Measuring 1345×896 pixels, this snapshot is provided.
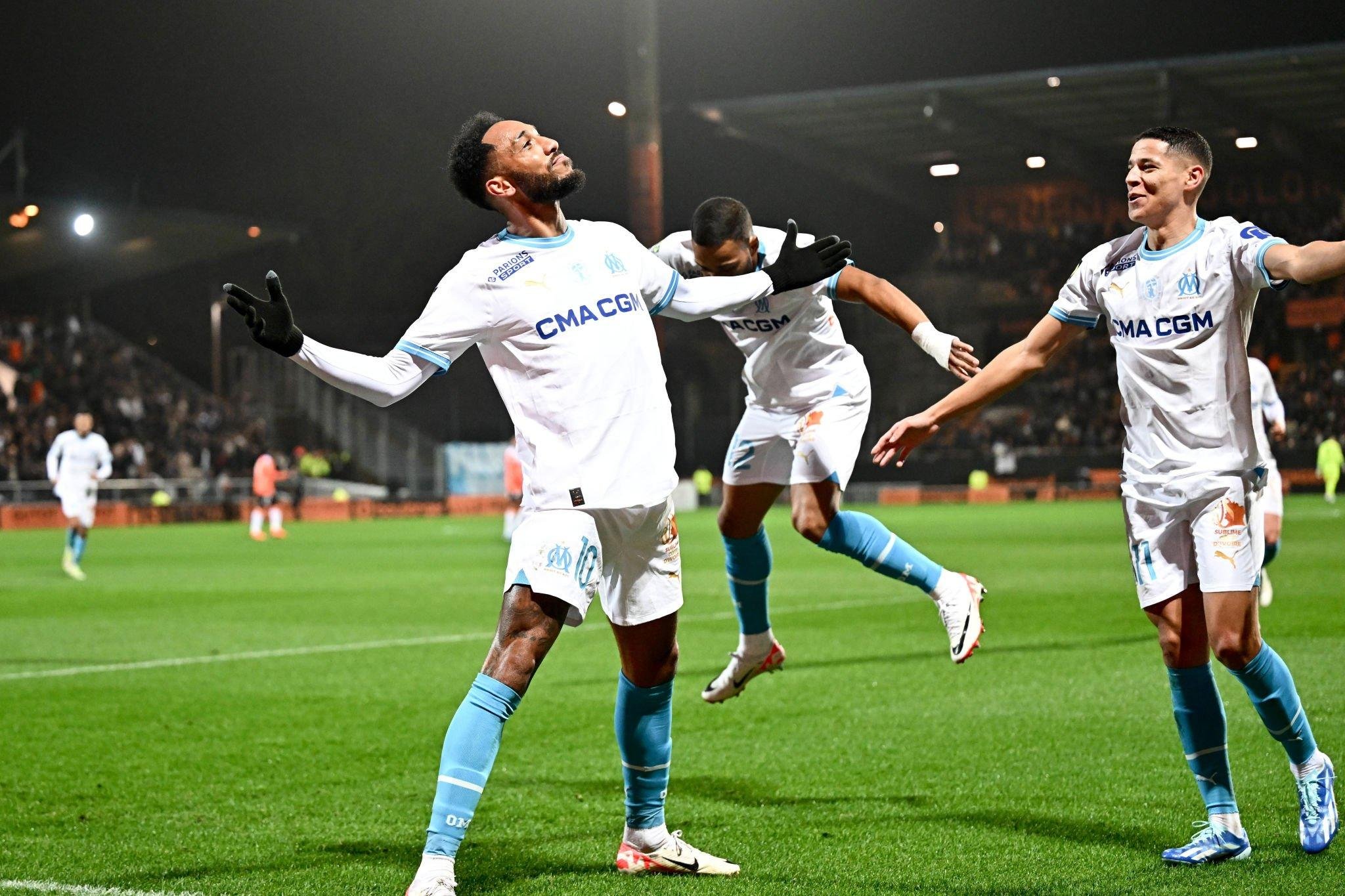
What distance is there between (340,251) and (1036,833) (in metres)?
45.1

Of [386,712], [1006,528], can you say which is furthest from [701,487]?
[386,712]

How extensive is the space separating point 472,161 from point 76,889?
263cm

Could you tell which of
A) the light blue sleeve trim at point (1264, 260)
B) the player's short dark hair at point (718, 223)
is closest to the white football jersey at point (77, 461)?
the player's short dark hair at point (718, 223)

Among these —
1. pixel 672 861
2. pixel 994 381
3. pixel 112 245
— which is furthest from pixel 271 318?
pixel 112 245

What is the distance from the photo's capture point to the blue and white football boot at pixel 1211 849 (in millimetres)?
4738

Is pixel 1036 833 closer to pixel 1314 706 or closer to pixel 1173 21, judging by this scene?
pixel 1314 706

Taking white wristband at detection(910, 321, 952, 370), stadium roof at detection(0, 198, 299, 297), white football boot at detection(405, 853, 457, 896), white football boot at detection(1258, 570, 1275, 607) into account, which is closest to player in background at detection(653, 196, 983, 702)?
white wristband at detection(910, 321, 952, 370)

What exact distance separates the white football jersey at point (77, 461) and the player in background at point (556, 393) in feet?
58.9

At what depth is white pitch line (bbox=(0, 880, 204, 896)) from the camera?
4535 mm

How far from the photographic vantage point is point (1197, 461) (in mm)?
4809

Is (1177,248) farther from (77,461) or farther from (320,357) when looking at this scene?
(77,461)

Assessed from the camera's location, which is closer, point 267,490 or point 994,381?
point 994,381

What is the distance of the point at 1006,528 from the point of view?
90.8ft

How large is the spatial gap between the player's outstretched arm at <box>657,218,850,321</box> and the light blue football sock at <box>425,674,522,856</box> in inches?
56.3
